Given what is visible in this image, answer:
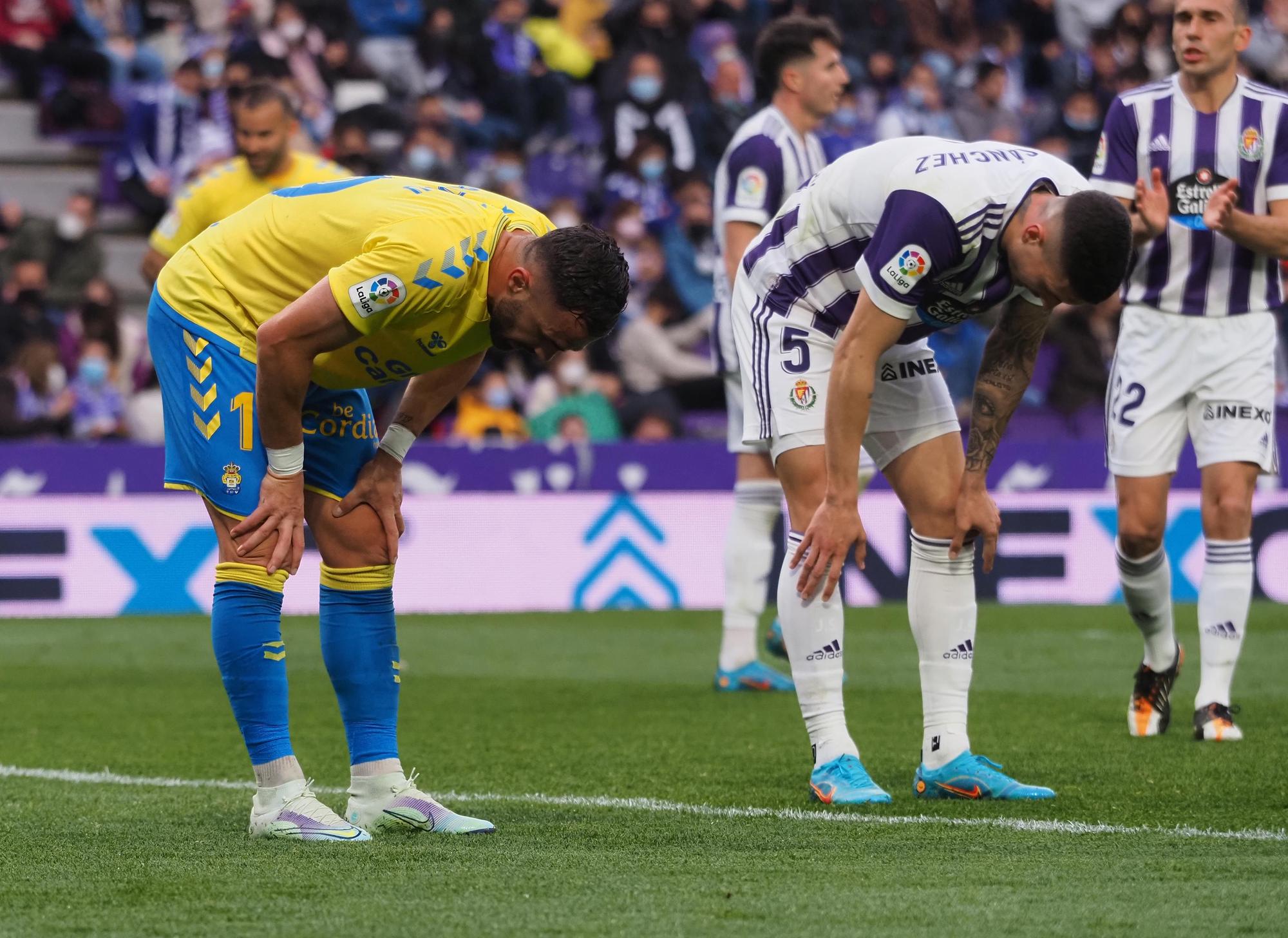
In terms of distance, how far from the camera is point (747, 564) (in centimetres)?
888

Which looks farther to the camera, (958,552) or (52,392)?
(52,392)

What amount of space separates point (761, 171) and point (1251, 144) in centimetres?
230

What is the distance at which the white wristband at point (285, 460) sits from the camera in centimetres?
469

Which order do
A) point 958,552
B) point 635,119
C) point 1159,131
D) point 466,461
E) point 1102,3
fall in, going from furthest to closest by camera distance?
1. point 1102,3
2. point 635,119
3. point 466,461
4. point 1159,131
5. point 958,552

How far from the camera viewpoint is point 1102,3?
2127cm

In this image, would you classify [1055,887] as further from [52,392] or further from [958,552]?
[52,392]

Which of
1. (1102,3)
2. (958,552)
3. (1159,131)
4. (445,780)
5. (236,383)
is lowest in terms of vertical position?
(445,780)

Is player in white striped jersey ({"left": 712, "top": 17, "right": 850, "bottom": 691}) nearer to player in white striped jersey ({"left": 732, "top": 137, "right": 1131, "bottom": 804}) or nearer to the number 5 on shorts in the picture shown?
player in white striped jersey ({"left": 732, "top": 137, "right": 1131, "bottom": 804})

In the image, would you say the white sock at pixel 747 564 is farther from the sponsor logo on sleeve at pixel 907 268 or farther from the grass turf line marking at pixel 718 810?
the sponsor logo on sleeve at pixel 907 268

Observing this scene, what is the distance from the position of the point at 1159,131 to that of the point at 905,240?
263 cm

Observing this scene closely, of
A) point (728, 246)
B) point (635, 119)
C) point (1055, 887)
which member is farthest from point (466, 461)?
point (1055, 887)

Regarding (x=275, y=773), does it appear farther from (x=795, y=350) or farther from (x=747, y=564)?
(x=747, y=564)

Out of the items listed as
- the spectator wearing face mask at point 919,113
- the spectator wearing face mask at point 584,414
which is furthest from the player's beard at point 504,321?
the spectator wearing face mask at point 919,113

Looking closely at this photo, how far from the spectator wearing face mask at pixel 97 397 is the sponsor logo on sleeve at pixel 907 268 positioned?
31.0 feet
